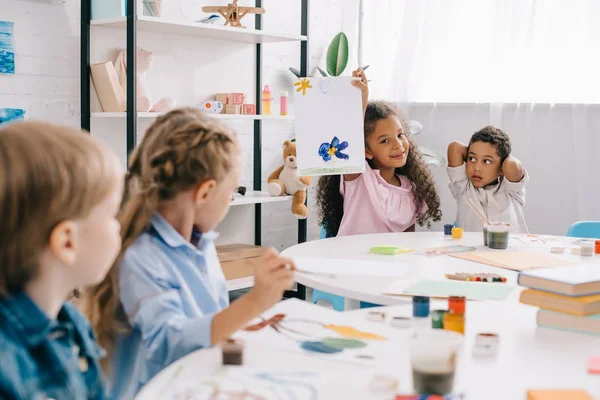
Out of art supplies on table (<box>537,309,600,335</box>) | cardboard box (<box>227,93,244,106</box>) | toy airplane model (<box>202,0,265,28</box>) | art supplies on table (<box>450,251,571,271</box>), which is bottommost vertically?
art supplies on table (<box>450,251,571,271</box>)

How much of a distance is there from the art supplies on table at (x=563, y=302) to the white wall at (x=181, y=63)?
2.51m

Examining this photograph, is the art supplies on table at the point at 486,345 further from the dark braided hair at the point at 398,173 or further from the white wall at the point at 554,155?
the white wall at the point at 554,155

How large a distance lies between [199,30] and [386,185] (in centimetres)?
141

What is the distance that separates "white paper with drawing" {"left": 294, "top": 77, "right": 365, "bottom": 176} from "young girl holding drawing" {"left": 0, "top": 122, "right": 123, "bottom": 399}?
188 cm

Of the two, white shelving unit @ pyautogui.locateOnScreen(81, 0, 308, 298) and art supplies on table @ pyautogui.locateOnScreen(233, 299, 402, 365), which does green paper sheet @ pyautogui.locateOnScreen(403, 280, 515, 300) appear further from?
white shelving unit @ pyautogui.locateOnScreen(81, 0, 308, 298)

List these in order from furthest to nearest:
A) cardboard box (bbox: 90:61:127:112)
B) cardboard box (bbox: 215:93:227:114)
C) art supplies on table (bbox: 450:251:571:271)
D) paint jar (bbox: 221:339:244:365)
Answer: cardboard box (bbox: 215:93:227:114), cardboard box (bbox: 90:61:127:112), art supplies on table (bbox: 450:251:571:271), paint jar (bbox: 221:339:244:365)

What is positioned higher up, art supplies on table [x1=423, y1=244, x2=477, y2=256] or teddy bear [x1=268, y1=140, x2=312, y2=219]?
teddy bear [x1=268, y1=140, x2=312, y2=219]

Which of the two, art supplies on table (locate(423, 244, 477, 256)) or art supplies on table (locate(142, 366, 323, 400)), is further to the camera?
art supplies on table (locate(423, 244, 477, 256))

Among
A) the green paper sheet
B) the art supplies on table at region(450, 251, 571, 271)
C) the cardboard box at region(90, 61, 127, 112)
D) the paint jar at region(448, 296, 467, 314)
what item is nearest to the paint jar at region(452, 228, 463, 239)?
the art supplies on table at region(450, 251, 571, 271)

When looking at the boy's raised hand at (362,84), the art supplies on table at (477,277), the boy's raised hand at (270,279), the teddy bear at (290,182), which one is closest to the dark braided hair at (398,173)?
the boy's raised hand at (362,84)

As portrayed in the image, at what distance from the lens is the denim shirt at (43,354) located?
0.89 m

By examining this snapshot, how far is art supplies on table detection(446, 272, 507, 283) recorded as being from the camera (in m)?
1.86

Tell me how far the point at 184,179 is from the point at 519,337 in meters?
0.69

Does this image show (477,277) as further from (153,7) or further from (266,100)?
(266,100)
